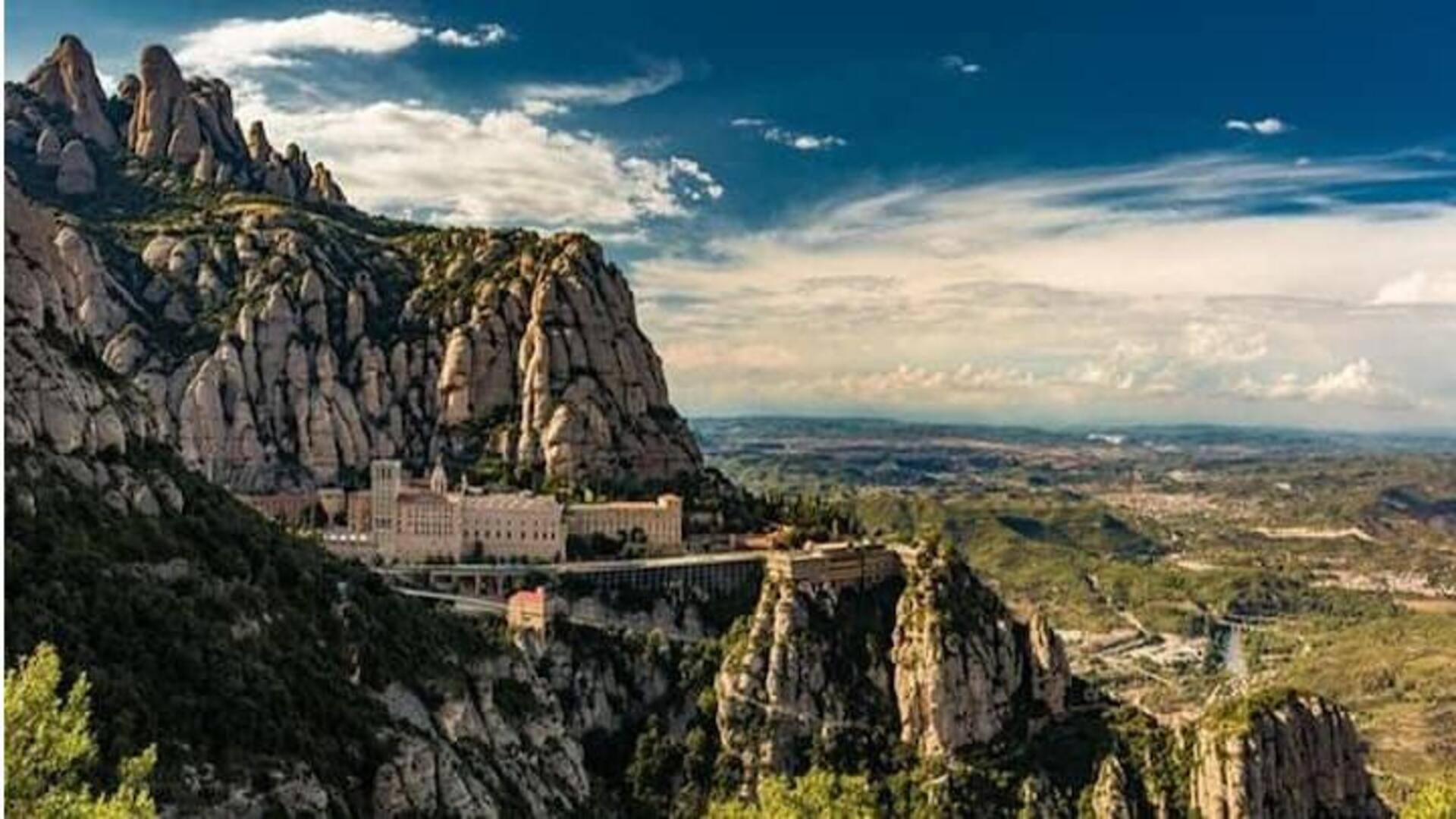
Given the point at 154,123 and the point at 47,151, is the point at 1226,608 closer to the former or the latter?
the point at 154,123

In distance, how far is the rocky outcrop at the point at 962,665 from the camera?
2319 inches

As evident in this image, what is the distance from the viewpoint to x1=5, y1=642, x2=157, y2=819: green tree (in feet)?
37.5

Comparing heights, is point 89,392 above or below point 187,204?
below

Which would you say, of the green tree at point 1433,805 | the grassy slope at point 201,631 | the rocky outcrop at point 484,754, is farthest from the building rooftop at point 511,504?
the green tree at point 1433,805

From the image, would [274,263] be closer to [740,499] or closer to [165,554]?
[740,499]

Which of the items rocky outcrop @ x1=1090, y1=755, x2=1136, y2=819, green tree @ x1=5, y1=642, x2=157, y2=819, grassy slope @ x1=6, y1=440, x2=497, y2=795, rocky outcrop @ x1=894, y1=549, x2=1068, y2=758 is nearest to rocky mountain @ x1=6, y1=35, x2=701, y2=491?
rocky outcrop @ x1=894, y1=549, x2=1068, y2=758

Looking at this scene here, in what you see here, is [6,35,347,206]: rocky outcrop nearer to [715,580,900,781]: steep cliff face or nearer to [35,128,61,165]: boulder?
[35,128,61,165]: boulder

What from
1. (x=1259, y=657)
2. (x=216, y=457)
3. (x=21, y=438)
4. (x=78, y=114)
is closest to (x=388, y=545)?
(x=216, y=457)

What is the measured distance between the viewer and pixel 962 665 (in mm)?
59531

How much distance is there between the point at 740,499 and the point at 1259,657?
66307 millimetres

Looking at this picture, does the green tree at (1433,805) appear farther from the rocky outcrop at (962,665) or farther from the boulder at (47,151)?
the boulder at (47,151)

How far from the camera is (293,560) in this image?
37062 mm

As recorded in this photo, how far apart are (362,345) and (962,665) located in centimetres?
4353

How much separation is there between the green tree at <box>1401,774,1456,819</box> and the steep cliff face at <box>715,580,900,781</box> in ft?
111
